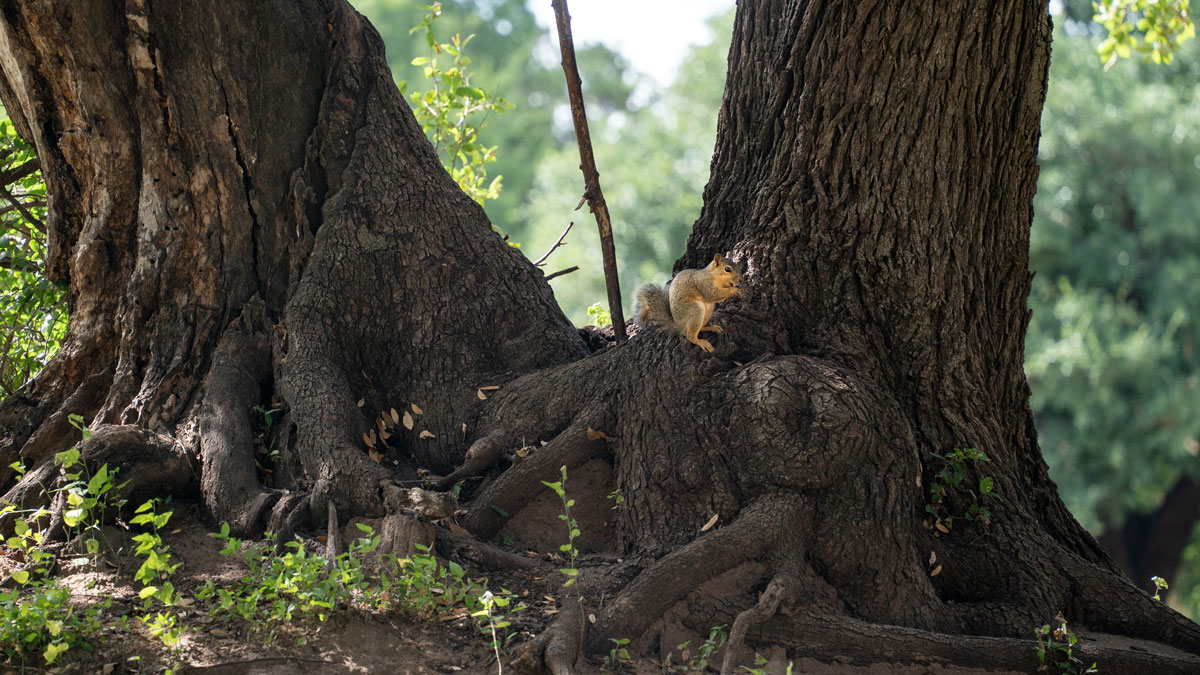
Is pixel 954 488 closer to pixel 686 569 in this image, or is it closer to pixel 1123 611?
pixel 1123 611

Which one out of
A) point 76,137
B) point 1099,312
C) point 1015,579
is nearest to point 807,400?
point 1015,579

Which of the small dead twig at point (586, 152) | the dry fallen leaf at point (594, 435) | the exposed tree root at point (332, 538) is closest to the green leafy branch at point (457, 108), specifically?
the small dead twig at point (586, 152)

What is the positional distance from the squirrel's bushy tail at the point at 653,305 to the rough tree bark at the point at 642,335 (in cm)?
12

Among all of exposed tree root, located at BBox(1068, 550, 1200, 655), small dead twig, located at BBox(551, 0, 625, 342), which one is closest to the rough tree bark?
exposed tree root, located at BBox(1068, 550, 1200, 655)

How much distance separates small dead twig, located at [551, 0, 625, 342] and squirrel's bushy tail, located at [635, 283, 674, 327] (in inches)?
5.5

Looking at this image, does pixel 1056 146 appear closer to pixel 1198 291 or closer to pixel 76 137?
pixel 1198 291

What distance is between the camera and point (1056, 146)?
13.2 metres

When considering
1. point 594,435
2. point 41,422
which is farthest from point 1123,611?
point 41,422

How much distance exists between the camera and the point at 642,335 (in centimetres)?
385

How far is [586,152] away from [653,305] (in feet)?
2.42

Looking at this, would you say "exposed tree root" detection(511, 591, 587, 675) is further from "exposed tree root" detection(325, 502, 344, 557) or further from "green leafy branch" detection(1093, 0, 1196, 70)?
"green leafy branch" detection(1093, 0, 1196, 70)

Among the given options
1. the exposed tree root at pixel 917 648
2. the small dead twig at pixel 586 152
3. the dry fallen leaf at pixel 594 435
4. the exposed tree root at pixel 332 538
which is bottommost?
Answer: the exposed tree root at pixel 917 648

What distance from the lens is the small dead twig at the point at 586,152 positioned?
13.1 ft

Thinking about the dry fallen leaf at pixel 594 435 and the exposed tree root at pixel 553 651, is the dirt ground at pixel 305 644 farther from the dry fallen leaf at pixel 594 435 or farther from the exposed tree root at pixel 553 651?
the dry fallen leaf at pixel 594 435
